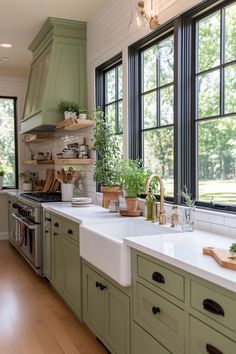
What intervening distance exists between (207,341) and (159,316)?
391mm

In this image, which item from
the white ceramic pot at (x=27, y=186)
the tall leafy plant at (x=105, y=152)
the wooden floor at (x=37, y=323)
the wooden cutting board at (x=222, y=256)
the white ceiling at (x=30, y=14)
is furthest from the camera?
the white ceramic pot at (x=27, y=186)

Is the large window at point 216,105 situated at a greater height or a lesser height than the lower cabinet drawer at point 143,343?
greater

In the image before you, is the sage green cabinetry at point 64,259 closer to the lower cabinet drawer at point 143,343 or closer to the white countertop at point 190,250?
the white countertop at point 190,250

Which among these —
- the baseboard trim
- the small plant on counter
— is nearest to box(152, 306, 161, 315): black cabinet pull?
the small plant on counter

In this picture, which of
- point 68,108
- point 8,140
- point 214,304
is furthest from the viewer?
point 8,140

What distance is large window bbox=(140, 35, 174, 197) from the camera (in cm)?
316

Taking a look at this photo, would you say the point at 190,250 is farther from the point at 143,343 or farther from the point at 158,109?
the point at 158,109

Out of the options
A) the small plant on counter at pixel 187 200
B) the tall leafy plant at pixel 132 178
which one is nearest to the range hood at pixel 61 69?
the tall leafy plant at pixel 132 178

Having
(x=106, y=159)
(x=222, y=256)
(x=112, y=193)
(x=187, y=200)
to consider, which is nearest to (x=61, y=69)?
(x=106, y=159)

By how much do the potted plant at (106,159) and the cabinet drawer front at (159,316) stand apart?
1.55 m

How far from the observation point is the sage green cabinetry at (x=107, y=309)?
2262 mm

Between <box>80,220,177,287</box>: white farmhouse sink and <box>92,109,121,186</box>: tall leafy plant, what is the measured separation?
0.64 metres

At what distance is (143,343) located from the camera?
2033 millimetres

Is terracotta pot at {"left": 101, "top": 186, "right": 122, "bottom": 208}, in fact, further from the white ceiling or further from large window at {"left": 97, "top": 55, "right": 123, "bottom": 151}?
the white ceiling
